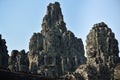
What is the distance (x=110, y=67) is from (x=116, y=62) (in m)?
4.82

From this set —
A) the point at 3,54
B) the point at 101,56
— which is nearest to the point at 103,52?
the point at 101,56

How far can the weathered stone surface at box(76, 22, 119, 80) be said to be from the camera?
168462 millimetres

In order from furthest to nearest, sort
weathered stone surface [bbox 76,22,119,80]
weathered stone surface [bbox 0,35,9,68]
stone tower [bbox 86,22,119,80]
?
1. weathered stone surface [bbox 0,35,9,68]
2. stone tower [bbox 86,22,119,80]
3. weathered stone surface [bbox 76,22,119,80]

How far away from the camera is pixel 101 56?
189 m

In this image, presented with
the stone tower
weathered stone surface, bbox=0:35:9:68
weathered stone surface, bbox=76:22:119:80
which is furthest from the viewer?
weathered stone surface, bbox=0:35:9:68

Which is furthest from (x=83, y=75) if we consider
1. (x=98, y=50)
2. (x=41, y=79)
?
(x=41, y=79)

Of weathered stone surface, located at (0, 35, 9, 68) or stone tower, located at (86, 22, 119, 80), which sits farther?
weathered stone surface, located at (0, 35, 9, 68)

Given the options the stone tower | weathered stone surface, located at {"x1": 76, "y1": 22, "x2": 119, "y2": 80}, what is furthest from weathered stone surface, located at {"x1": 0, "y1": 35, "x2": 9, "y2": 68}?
the stone tower

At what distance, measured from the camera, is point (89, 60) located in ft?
622

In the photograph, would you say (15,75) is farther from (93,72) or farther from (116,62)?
(116,62)

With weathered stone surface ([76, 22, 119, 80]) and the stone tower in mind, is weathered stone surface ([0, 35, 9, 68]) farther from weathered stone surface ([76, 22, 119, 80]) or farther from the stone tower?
the stone tower

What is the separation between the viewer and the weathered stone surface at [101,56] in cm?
16846

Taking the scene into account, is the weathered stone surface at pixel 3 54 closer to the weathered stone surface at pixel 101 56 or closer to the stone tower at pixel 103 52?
the weathered stone surface at pixel 101 56

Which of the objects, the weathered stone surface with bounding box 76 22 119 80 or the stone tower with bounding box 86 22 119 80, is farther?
the stone tower with bounding box 86 22 119 80
